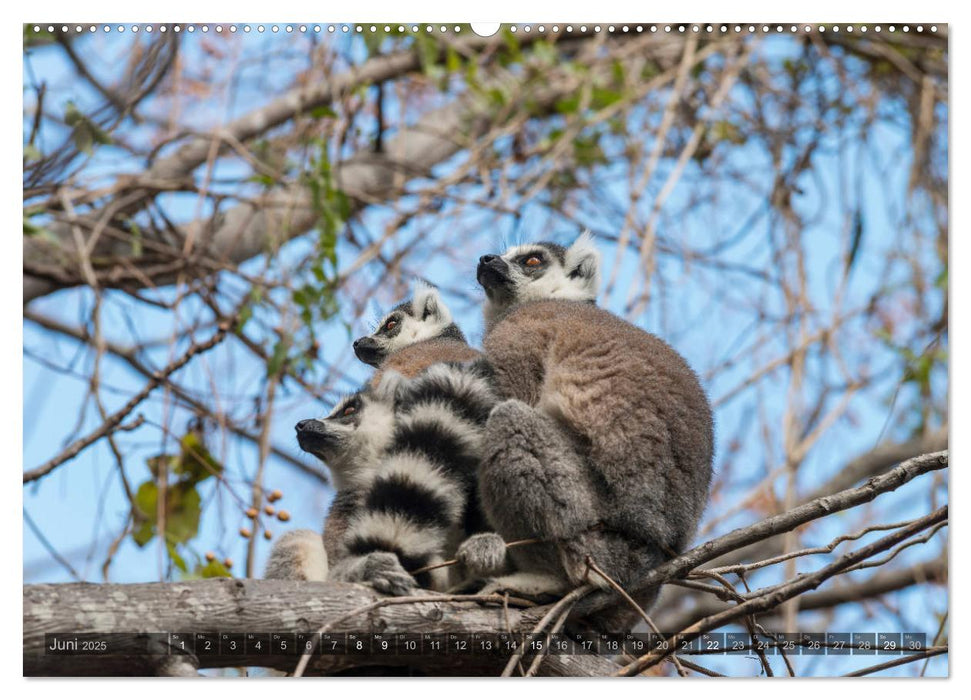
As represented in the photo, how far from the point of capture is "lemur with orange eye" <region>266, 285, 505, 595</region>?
347cm

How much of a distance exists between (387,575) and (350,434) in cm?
90

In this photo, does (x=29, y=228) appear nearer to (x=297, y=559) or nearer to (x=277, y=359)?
(x=277, y=359)

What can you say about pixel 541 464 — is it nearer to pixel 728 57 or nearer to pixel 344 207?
pixel 344 207

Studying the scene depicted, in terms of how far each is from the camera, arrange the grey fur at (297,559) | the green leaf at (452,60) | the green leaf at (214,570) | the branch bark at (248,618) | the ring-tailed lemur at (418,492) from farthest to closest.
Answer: the green leaf at (452,60), the green leaf at (214,570), the grey fur at (297,559), the ring-tailed lemur at (418,492), the branch bark at (248,618)

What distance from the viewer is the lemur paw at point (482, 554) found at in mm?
3520

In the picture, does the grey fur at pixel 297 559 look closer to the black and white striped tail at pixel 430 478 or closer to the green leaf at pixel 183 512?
the black and white striped tail at pixel 430 478

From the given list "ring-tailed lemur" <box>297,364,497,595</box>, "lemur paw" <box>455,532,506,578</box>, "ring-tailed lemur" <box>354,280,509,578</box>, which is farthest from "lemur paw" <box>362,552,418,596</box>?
"ring-tailed lemur" <box>354,280,509,578</box>

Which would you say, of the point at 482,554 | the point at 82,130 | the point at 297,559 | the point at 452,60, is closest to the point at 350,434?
the point at 297,559

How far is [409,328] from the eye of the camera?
5004mm

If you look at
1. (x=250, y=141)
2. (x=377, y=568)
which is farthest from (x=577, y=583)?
(x=250, y=141)

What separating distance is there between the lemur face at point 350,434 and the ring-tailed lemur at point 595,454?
52 cm

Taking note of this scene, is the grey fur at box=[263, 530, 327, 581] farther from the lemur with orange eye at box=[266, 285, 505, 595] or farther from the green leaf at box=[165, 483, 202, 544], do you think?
the green leaf at box=[165, 483, 202, 544]

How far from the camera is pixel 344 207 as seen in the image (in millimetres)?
5773

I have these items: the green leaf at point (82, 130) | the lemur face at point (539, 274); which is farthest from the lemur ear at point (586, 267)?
the green leaf at point (82, 130)
